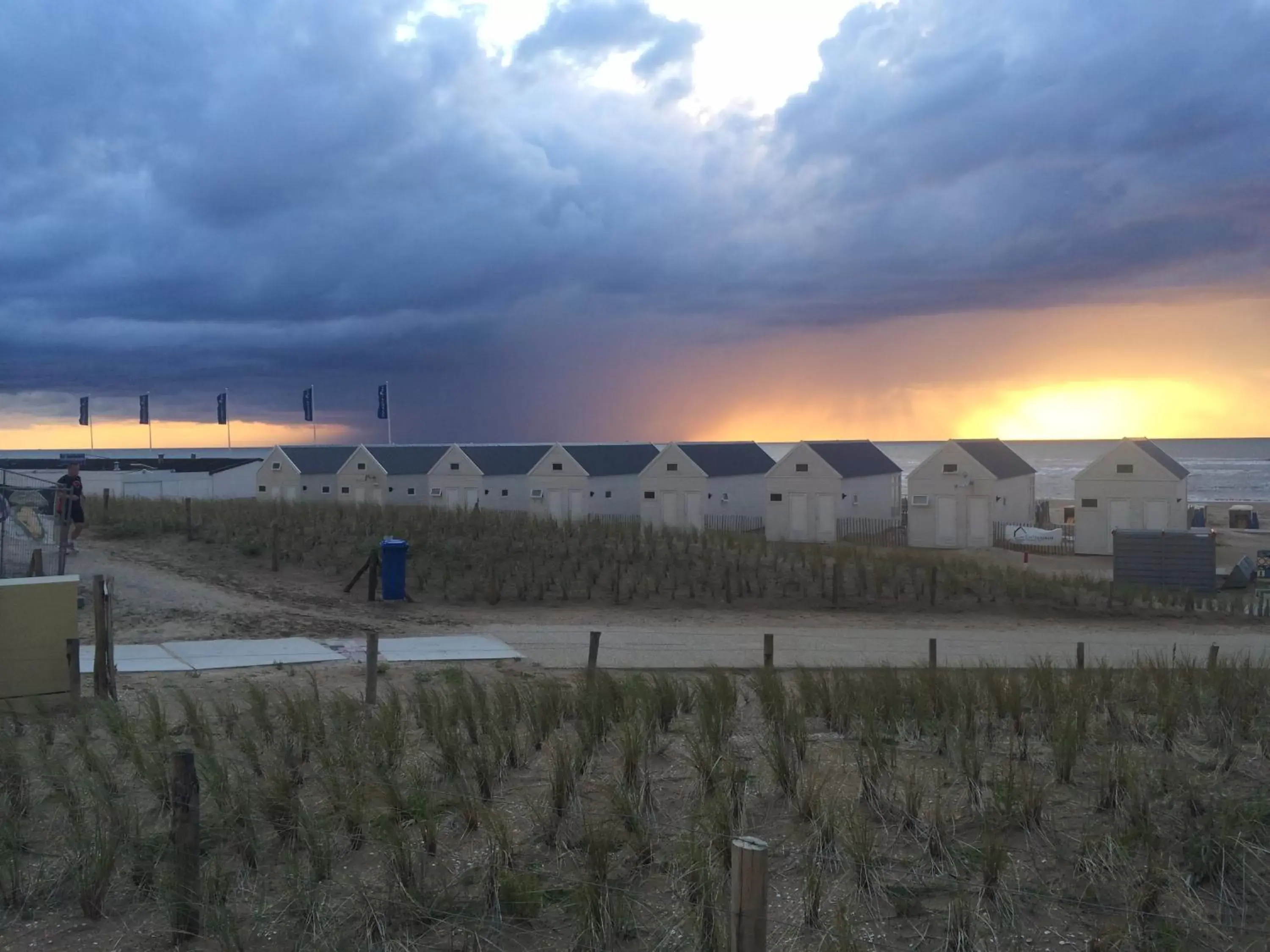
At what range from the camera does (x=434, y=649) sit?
53.0 ft

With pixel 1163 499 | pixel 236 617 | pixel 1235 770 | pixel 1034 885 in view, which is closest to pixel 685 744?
pixel 1034 885

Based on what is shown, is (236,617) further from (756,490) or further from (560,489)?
(756,490)

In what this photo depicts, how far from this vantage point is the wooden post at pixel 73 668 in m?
10.9

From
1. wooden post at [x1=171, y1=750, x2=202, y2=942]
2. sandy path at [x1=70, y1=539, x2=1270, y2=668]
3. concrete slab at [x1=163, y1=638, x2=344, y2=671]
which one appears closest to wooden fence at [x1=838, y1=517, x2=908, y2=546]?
sandy path at [x1=70, y1=539, x2=1270, y2=668]

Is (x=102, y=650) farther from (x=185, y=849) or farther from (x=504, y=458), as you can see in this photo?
(x=504, y=458)

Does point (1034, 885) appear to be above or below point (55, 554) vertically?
below

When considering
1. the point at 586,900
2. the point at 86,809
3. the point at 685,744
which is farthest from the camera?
the point at 685,744

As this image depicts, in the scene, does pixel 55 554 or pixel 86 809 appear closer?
pixel 86 809

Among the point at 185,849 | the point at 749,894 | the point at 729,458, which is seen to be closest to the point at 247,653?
the point at 185,849

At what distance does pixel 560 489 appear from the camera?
50625mm

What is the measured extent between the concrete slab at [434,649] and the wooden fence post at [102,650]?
13.0 ft

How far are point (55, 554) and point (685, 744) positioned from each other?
14.6m

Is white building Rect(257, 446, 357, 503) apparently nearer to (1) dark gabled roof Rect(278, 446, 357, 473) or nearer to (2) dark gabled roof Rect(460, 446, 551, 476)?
(1) dark gabled roof Rect(278, 446, 357, 473)

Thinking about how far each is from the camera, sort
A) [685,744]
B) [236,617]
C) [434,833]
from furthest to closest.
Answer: [236,617], [685,744], [434,833]
